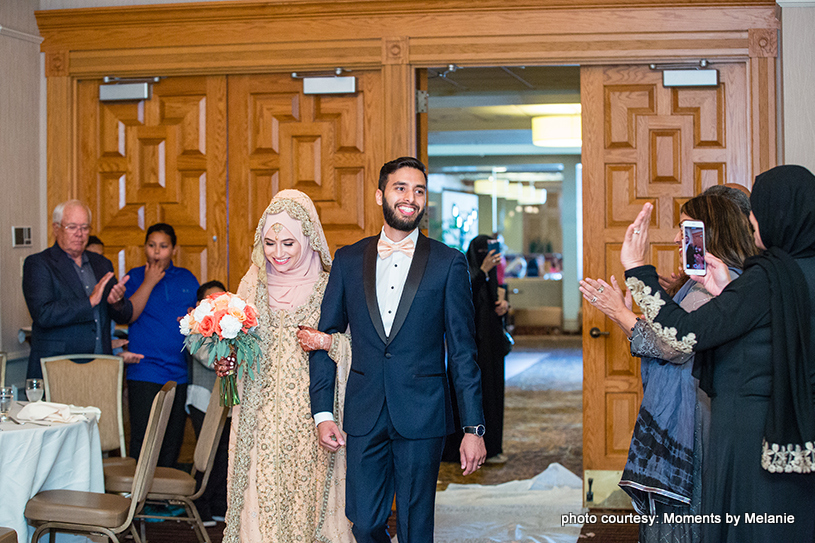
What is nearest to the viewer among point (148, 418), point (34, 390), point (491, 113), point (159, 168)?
point (34, 390)

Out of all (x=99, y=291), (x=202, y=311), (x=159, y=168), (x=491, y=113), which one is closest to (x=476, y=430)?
(x=202, y=311)

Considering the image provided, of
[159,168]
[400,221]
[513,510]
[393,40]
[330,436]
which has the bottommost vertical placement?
[513,510]

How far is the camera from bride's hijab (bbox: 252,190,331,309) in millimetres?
3398

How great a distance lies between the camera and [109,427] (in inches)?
175

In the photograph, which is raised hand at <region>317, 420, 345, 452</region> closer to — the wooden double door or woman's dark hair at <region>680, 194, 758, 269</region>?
woman's dark hair at <region>680, 194, 758, 269</region>

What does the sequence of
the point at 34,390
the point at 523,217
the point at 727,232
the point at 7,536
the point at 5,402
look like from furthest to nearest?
1. the point at 523,217
2. the point at 34,390
3. the point at 5,402
4. the point at 727,232
5. the point at 7,536

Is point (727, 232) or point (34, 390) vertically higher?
point (727, 232)

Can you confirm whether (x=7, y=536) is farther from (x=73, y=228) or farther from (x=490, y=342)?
(x=490, y=342)

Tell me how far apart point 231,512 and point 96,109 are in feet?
11.1

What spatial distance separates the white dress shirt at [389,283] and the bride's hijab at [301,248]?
0.47m

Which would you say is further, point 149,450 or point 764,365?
point 149,450

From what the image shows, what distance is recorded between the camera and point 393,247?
3.07 meters

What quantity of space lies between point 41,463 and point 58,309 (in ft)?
3.98

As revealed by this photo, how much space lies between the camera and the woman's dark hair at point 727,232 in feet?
9.35
